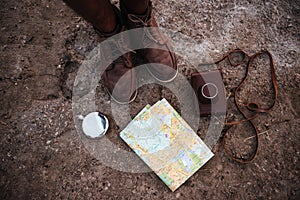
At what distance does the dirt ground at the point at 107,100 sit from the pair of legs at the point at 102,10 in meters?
0.47

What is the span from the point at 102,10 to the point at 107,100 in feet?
2.08

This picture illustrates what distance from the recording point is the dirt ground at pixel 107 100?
1.53m

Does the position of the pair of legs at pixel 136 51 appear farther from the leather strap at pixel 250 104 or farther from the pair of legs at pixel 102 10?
the leather strap at pixel 250 104

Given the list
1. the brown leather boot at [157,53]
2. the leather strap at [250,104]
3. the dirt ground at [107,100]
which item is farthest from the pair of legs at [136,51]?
the leather strap at [250,104]

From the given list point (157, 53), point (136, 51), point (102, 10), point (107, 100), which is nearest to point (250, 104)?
point (157, 53)

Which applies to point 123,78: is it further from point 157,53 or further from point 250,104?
point 250,104

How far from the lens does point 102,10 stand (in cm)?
122

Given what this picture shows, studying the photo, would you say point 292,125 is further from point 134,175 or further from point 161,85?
point 134,175

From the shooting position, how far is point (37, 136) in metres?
1.64

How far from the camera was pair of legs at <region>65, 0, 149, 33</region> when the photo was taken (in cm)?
113

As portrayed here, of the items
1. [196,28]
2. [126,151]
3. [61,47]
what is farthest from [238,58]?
[61,47]

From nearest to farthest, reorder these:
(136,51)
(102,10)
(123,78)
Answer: (102,10) < (123,78) < (136,51)

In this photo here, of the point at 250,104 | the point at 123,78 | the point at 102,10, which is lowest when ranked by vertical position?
the point at 250,104

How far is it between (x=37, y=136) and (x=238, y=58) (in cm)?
140
